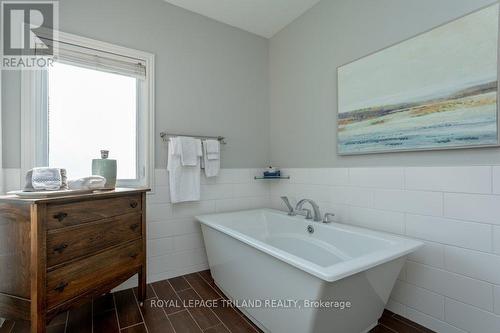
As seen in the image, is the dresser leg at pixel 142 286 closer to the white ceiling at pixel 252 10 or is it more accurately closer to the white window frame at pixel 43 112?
the white window frame at pixel 43 112

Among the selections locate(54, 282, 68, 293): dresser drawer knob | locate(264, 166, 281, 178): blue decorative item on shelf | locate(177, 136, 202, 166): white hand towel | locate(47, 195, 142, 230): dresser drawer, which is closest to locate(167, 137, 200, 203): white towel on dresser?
locate(177, 136, 202, 166): white hand towel

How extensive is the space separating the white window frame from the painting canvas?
174cm

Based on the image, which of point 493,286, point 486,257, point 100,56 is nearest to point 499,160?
point 486,257

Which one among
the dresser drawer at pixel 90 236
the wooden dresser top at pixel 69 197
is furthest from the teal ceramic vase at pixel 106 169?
the dresser drawer at pixel 90 236

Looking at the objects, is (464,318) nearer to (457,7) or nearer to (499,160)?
(499,160)

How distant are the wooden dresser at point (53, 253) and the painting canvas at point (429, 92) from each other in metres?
1.94

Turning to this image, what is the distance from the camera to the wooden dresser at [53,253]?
3.87 ft

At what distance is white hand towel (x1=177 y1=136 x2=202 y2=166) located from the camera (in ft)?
7.37

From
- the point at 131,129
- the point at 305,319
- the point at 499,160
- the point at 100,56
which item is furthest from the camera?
the point at 131,129

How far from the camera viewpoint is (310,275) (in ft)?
3.65

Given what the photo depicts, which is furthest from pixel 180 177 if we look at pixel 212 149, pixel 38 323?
pixel 38 323

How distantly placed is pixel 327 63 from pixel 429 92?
3.12ft

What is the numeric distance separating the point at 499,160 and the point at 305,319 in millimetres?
1353

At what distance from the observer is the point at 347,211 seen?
2051mm
